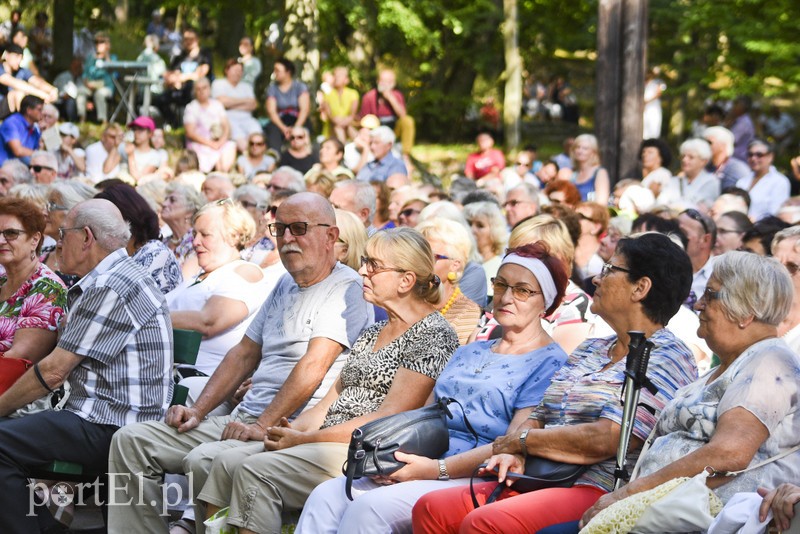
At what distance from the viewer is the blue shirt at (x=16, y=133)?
13.6 m

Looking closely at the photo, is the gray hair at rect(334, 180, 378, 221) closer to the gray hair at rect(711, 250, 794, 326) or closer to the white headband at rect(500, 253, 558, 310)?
the white headband at rect(500, 253, 558, 310)

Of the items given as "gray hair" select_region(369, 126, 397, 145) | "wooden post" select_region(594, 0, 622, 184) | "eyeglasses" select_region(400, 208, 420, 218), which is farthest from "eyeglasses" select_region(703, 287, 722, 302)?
"wooden post" select_region(594, 0, 622, 184)

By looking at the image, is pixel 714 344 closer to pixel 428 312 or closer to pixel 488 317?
pixel 428 312

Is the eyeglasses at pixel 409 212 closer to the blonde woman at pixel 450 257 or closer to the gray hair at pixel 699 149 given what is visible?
the blonde woman at pixel 450 257

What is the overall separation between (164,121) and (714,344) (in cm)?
1632

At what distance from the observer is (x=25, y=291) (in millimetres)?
6074

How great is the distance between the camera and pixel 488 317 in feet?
20.6

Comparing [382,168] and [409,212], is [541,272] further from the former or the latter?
[382,168]

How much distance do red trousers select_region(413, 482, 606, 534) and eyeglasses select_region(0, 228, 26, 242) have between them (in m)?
2.86

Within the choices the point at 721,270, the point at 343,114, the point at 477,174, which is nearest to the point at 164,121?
the point at 343,114

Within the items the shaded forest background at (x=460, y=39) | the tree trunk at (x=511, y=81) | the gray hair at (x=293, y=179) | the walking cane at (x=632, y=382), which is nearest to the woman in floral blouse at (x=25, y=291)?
the walking cane at (x=632, y=382)

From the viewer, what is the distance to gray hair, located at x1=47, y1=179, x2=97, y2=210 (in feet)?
27.5

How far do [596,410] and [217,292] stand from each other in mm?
3179

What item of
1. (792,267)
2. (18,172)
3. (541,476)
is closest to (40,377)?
(541,476)
